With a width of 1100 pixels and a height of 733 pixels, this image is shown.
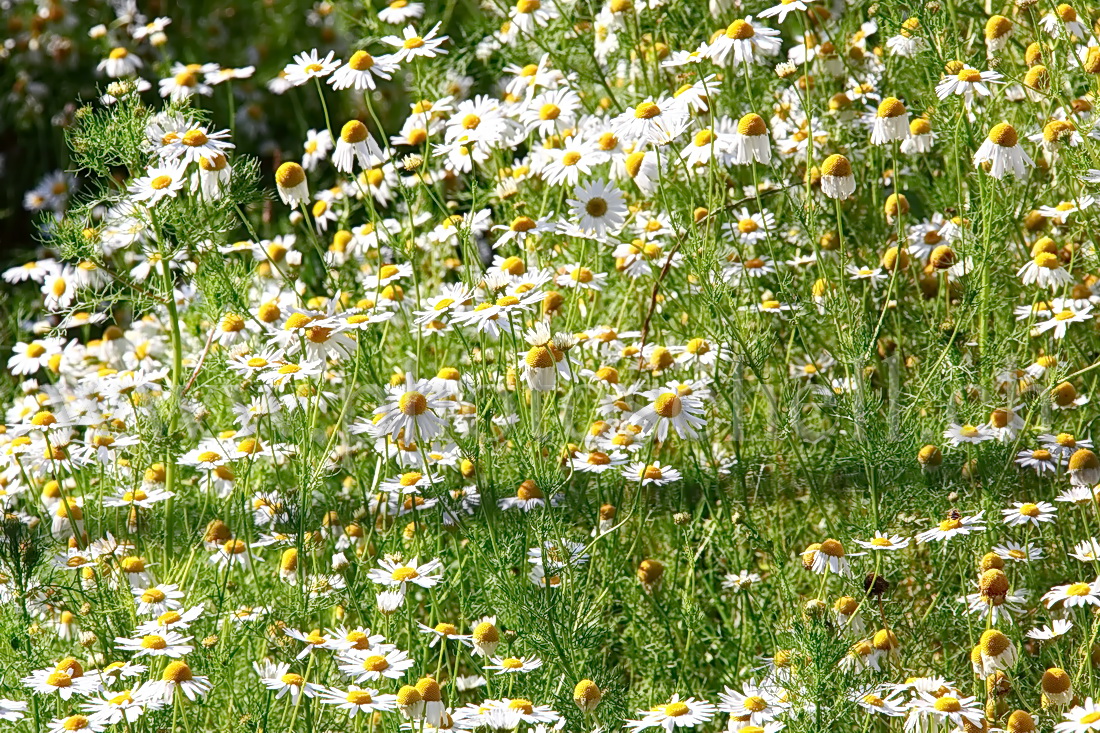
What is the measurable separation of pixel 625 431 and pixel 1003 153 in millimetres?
916

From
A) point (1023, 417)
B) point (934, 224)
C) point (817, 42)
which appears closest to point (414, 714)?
point (1023, 417)

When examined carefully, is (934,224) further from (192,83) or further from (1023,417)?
(192,83)

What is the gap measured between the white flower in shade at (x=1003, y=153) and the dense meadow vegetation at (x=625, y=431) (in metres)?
0.01

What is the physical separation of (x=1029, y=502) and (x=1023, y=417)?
13.5 inches

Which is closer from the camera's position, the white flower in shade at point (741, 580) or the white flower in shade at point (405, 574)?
the white flower in shade at point (405, 574)

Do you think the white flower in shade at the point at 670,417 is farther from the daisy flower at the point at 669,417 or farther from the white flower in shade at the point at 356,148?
the white flower in shade at the point at 356,148

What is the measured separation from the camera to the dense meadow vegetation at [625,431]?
226cm

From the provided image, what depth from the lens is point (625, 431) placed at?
8.69 feet

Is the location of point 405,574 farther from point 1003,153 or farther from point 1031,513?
point 1003,153

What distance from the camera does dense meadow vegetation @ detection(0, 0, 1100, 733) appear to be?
2260mm

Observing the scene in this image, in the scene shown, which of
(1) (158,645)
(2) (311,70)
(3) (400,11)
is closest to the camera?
(1) (158,645)

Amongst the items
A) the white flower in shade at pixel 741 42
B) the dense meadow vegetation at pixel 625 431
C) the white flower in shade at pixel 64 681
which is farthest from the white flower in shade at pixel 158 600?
the white flower in shade at pixel 741 42

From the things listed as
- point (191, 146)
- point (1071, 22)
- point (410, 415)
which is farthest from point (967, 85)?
point (191, 146)

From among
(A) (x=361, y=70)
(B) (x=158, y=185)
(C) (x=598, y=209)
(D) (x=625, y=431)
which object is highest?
(A) (x=361, y=70)
